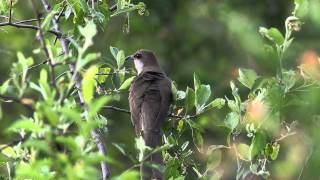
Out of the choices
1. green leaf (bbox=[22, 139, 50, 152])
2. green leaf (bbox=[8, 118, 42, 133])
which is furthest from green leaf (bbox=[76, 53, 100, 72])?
green leaf (bbox=[22, 139, 50, 152])

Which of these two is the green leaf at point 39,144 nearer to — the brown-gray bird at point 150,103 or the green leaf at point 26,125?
the green leaf at point 26,125

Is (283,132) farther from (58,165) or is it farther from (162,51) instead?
(162,51)

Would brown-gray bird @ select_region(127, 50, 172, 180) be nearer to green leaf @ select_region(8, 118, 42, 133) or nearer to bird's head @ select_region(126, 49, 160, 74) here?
bird's head @ select_region(126, 49, 160, 74)

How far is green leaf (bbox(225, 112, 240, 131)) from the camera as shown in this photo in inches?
181

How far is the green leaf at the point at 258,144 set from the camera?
405 cm

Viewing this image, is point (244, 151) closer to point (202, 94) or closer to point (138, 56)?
point (202, 94)

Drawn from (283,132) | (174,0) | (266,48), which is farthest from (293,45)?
(174,0)

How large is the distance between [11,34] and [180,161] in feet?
30.3

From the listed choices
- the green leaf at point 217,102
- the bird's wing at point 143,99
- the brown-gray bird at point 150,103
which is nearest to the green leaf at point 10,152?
the green leaf at point 217,102

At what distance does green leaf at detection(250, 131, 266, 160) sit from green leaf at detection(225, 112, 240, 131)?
0.30m

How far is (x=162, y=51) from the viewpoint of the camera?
542 inches

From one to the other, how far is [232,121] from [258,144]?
0.49 m

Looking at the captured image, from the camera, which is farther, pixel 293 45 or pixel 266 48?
pixel 293 45

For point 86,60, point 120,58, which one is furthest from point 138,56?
point 86,60
